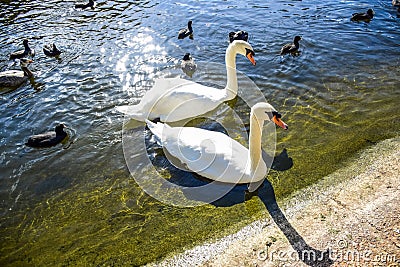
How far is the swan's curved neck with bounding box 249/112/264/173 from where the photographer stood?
5.80 metres

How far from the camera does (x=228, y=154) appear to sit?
19.6 ft

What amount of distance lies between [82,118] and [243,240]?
5.07 metres

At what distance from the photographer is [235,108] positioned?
841 cm

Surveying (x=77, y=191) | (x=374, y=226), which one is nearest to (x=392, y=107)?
(x=374, y=226)

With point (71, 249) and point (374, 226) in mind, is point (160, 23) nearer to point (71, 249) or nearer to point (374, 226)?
point (71, 249)

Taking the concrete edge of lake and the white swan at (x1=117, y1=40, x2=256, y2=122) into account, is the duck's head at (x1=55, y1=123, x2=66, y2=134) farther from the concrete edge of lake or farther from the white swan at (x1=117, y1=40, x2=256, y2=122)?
the concrete edge of lake

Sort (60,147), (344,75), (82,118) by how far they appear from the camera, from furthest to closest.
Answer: (344,75) → (82,118) → (60,147)

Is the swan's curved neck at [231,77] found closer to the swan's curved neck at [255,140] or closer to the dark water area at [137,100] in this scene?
the dark water area at [137,100]

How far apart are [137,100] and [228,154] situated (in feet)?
12.0

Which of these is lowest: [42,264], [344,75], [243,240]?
[42,264]

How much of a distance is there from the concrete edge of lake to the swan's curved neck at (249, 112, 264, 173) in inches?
30.2

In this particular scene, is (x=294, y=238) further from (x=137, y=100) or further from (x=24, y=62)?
(x=24, y=62)

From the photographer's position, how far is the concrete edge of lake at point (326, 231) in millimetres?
4492

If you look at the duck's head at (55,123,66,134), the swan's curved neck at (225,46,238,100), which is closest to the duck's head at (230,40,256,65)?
the swan's curved neck at (225,46,238,100)
